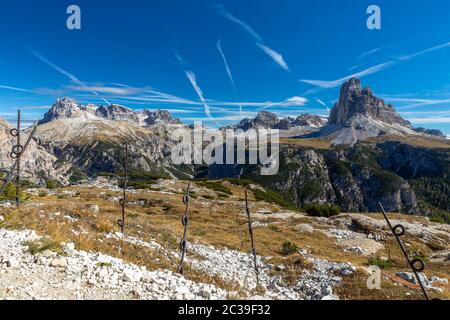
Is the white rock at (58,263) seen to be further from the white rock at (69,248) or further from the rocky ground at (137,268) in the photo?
the white rock at (69,248)

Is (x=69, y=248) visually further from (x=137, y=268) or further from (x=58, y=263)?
(x=137, y=268)

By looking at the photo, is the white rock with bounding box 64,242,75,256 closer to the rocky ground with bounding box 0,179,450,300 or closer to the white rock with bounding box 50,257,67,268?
the rocky ground with bounding box 0,179,450,300

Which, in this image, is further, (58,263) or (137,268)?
(137,268)

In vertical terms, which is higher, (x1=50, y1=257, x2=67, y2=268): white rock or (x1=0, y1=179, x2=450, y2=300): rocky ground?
(x1=50, y1=257, x2=67, y2=268): white rock

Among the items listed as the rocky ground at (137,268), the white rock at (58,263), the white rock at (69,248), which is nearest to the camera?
the rocky ground at (137,268)

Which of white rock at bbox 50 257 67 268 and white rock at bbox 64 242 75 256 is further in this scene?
white rock at bbox 64 242 75 256

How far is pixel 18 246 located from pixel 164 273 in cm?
630

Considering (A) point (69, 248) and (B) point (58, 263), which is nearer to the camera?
(B) point (58, 263)

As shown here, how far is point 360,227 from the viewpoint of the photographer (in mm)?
72188

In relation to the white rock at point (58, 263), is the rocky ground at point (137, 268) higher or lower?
lower

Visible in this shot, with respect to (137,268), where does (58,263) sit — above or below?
above

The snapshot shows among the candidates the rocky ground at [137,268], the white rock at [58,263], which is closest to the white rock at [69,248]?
the rocky ground at [137,268]

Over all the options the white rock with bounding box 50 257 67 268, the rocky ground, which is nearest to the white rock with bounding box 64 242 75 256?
the rocky ground

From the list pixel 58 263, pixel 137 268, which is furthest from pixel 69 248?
pixel 137 268
